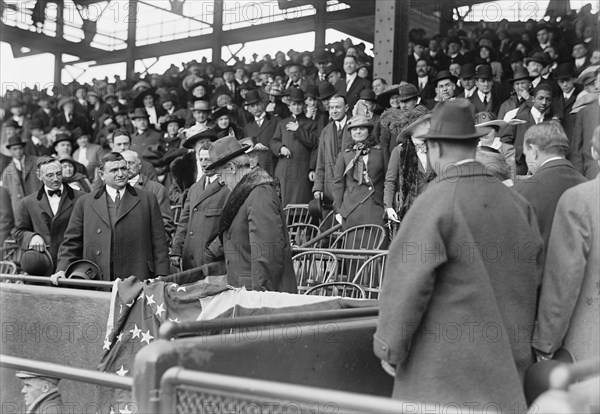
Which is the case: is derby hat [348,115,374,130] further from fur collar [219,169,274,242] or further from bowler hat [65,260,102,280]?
bowler hat [65,260,102,280]

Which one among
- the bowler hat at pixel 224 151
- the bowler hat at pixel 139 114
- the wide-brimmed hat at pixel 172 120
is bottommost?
the bowler hat at pixel 224 151

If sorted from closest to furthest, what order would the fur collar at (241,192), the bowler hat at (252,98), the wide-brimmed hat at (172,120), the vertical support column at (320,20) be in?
the fur collar at (241,192)
the bowler hat at (252,98)
the wide-brimmed hat at (172,120)
the vertical support column at (320,20)

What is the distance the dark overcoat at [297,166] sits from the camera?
12969mm

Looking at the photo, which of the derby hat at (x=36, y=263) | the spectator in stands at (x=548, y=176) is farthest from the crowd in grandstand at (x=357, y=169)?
the derby hat at (x=36, y=263)

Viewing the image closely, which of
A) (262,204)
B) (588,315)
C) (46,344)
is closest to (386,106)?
(262,204)

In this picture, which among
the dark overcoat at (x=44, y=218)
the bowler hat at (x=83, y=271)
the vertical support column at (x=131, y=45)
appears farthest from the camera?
the vertical support column at (x=131, y=45)

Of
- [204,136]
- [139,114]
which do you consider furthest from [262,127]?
[204,136]

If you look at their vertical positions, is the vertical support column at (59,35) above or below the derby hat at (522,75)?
above

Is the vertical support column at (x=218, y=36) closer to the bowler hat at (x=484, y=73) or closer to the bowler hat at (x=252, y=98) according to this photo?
the bowler hat at (x=252, y=98)

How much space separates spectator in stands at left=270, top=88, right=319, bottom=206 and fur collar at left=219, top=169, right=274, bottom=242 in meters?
5.72

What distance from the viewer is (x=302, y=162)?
13047mm

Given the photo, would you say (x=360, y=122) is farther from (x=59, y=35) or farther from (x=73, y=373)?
(x=59, y=35)

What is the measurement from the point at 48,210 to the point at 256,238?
3.87 meters

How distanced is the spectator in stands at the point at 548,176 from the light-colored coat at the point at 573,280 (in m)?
0.47
